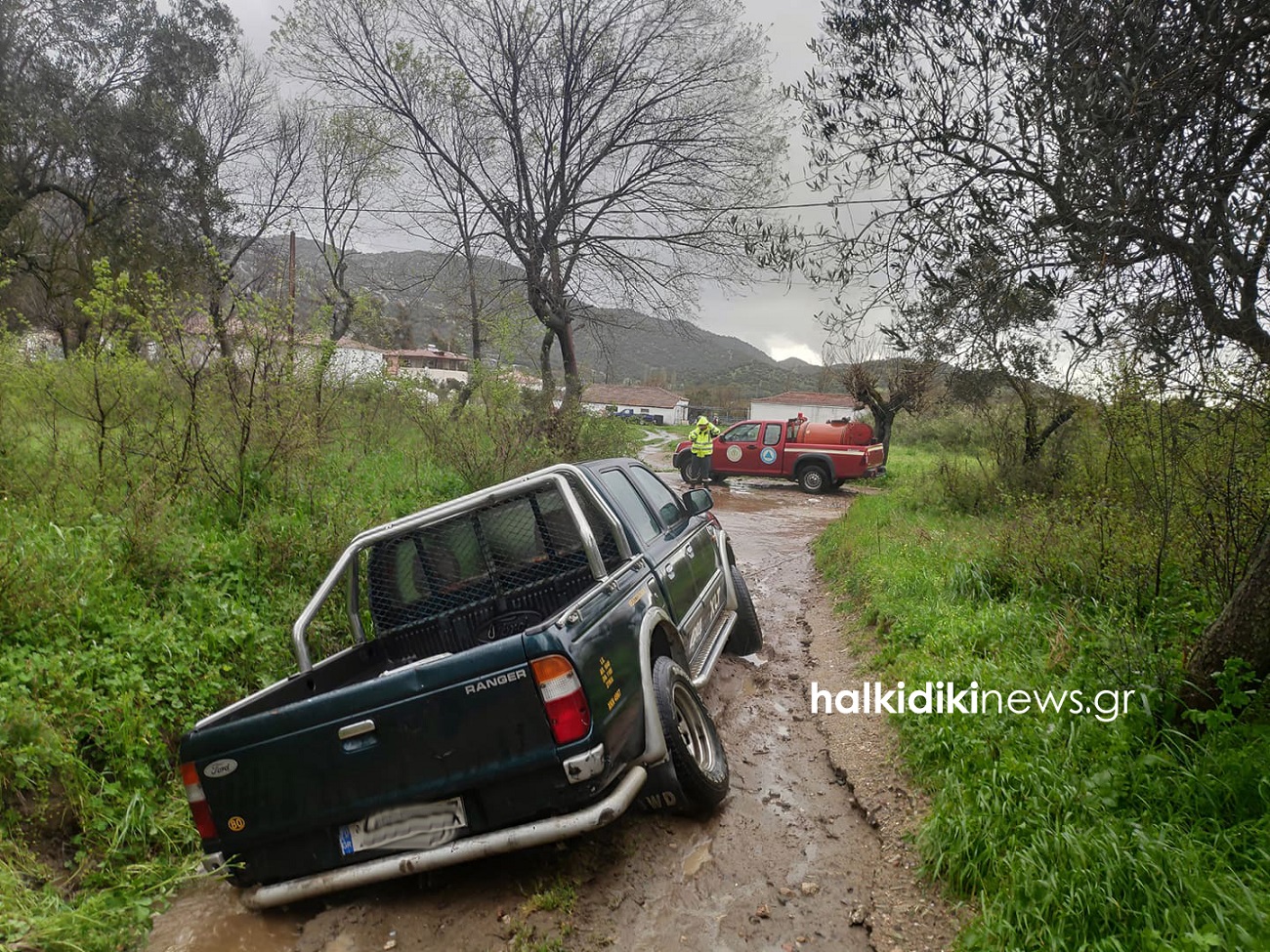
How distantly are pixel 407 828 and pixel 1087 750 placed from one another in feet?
9.84

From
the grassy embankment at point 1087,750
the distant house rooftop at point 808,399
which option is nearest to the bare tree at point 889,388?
the grassy embankment at point 1087,750

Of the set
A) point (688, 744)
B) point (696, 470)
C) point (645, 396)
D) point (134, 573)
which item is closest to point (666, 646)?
point (688, 744)

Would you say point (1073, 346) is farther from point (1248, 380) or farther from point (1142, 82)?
point (1142, 82)

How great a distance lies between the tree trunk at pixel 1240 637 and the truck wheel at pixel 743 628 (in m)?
3.05

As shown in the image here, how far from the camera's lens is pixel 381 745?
2656 mm

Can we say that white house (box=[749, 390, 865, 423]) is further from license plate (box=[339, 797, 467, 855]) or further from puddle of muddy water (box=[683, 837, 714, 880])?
license plate (box=[339, 797, 467, 855])

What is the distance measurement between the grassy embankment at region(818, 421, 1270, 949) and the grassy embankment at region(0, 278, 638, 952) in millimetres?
3464

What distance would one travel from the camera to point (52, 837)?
3.11 m

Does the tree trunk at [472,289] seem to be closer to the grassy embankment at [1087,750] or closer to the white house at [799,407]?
the grassy embankment at [1087,750]

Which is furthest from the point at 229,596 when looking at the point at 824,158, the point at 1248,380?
the point at 1248,380

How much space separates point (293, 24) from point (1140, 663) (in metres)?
15.4

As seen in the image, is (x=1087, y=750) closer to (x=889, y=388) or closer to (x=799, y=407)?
(x=889, y=388)

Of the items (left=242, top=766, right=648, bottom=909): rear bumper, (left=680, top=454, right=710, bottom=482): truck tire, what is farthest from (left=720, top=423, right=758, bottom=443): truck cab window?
(left=242, top=766, right=648, bottom=909): rear bumper

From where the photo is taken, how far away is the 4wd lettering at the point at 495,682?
8.46 feet
